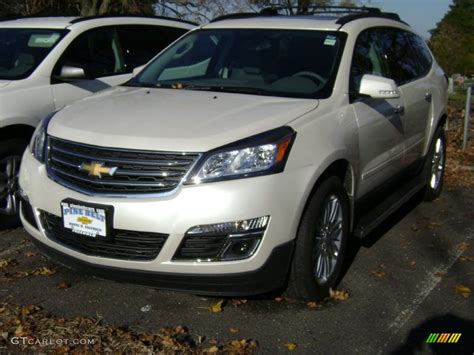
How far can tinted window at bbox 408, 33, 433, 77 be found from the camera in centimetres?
604

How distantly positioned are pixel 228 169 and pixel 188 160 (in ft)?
0.73

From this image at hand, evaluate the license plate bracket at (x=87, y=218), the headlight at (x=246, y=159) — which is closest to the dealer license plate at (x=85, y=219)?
the license plate bracket at (x=87, y=218)

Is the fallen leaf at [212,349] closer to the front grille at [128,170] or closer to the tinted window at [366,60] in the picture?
the front grille at [128,170]

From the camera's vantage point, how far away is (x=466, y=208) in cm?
640

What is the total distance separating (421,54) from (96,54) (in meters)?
3.28

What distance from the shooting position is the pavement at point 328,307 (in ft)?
11.4

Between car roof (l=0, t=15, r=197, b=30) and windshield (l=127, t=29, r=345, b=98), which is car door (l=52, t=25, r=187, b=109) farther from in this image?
windshield (l=127, t=29, r=345, b=98)

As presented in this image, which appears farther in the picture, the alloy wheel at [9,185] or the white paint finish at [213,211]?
the alloy wheel at [9,185]

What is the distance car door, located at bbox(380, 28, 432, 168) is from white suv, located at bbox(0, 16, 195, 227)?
2.64m

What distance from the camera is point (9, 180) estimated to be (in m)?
5.18

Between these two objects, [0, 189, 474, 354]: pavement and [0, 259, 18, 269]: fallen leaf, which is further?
[0, 259, 18, 269]: fallen leaf

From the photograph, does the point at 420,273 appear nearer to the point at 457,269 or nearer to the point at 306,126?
the point at 457,269

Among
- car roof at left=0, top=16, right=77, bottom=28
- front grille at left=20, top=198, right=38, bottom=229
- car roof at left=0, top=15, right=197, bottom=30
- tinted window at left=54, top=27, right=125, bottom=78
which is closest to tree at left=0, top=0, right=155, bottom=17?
car roof at left=0, top=15, right=197, bottom=30

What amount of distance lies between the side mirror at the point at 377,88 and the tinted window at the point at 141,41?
2957mm
